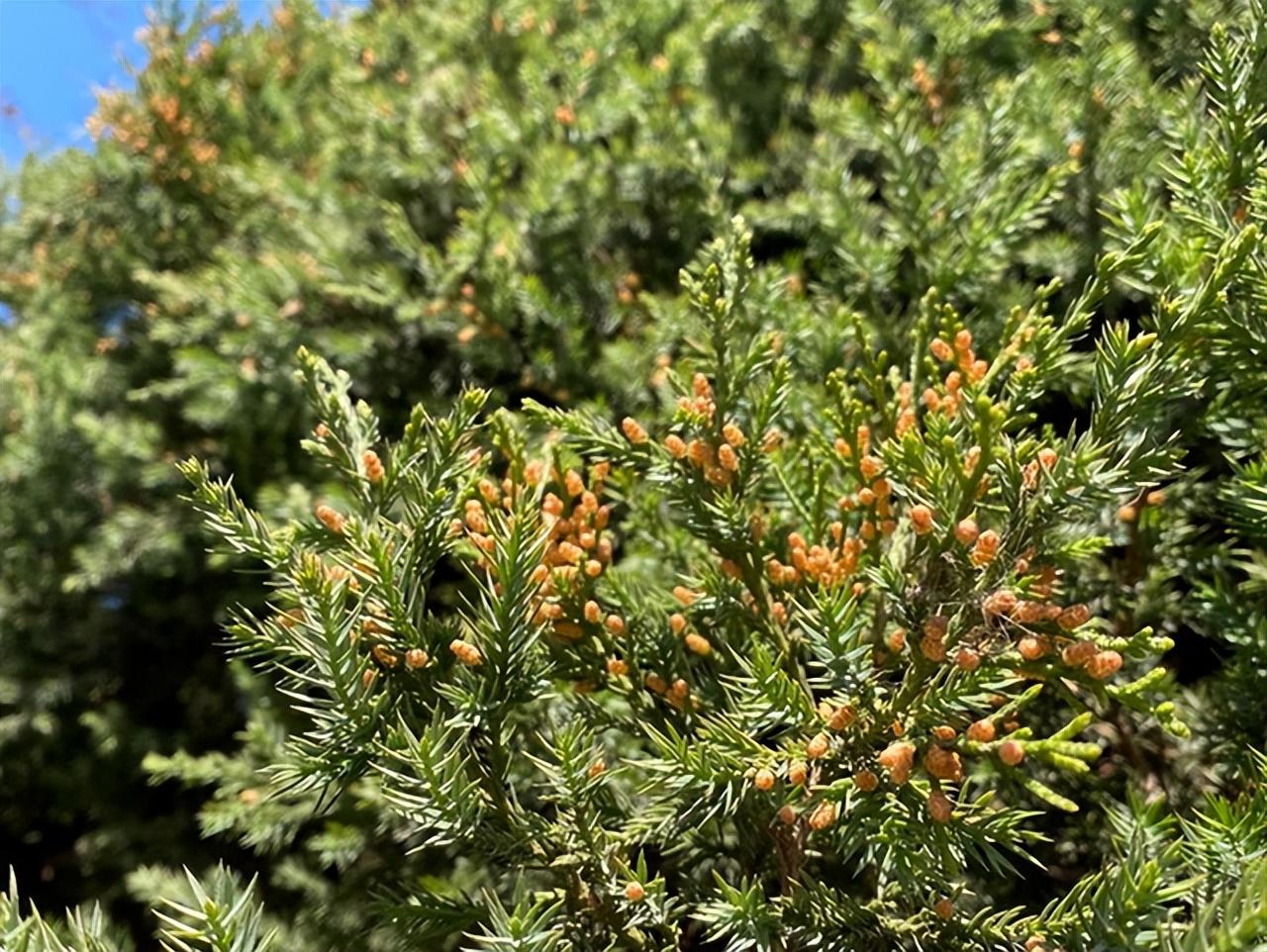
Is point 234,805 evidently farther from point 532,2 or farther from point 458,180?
→ point 532,2

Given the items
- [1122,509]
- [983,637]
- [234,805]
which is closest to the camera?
[983,637]

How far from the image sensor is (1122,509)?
123 centimetres

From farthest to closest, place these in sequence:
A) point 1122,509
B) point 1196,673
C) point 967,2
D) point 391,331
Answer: point 391,331, point 967,2, point 1196,673, point 1122,509

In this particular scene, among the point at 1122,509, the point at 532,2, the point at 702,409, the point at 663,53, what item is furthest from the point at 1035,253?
the point at 532,2

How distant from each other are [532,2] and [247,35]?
41.0 inches

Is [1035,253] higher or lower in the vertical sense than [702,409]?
lower

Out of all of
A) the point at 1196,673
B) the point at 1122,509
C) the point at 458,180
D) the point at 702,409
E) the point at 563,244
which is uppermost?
the point at 458,180

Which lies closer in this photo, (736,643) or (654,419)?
(736,643)

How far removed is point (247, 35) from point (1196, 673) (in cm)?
301

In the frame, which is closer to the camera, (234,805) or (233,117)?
(234,805)

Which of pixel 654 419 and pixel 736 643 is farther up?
pixel 654 419

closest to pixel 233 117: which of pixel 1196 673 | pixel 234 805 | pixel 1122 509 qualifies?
pixel 234 805

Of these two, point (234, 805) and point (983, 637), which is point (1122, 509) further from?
point (234, 805)

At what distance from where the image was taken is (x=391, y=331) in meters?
2.15
